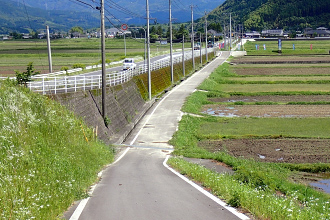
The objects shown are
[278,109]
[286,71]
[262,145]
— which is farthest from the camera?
[286,71]

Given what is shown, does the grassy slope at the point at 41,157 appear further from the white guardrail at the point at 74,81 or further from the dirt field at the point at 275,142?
the dirt field at the point at 275,142

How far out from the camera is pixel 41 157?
1129cm

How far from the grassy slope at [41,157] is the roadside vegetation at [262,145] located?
10.4 feet

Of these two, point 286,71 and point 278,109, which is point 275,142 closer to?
point 278,109

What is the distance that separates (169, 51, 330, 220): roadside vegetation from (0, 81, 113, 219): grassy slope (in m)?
3.18

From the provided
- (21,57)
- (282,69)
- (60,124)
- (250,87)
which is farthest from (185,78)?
(60,124)

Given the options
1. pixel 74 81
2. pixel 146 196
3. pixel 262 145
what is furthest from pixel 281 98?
pixel 146 196

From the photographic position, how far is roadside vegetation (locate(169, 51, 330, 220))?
10.3m

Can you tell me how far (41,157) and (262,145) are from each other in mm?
15498

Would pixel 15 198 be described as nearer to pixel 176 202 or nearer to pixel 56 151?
pixel 176 202

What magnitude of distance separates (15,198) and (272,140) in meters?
19.4

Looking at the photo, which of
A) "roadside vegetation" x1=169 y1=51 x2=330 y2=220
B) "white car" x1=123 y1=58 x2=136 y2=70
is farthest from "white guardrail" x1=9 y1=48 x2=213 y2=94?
"roadside vegetation" x1=169 y1=51 x2=330 y2=220

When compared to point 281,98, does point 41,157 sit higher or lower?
higher

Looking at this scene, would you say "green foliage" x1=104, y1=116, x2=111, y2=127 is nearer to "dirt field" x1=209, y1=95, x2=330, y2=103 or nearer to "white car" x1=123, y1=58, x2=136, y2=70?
"dirt field" x1=209, y1=95, x2=330, y2=103
